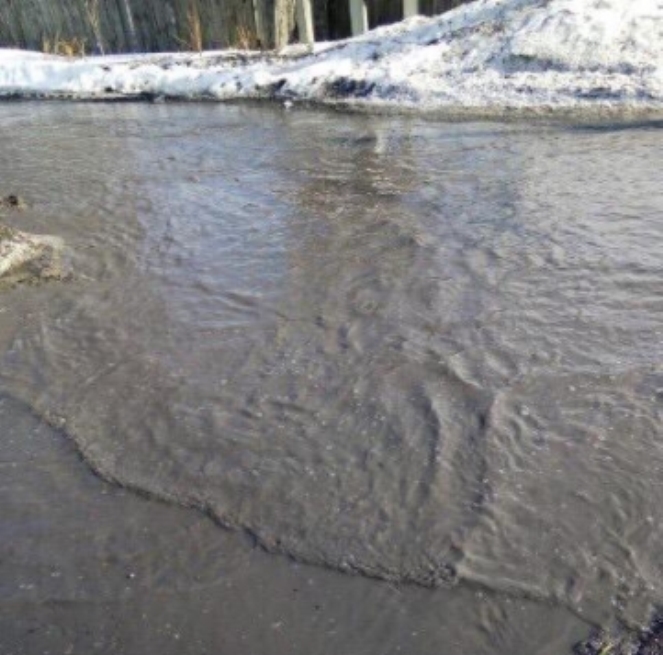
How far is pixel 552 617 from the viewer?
2.61 meters

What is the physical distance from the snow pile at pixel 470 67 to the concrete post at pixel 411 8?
117 centimetres

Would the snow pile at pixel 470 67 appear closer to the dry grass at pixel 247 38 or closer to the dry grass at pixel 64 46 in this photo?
the dry grass at pixel 247 38

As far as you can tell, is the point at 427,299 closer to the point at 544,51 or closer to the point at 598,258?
the point at 598,258

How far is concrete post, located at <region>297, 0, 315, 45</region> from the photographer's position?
47.5ft

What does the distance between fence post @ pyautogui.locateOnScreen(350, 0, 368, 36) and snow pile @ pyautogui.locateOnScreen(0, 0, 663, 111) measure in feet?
3.62

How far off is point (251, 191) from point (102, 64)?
901 centimetres

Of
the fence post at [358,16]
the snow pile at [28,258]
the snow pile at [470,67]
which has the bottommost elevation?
the snow pile at [28,258]

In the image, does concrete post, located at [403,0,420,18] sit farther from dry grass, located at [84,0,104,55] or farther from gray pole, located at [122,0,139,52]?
dry grass, located at [84,0,104,55]

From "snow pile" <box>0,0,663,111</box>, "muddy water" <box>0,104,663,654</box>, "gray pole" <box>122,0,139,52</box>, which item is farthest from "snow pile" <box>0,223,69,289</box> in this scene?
"gray pole" <box>122,0,139,52</box>

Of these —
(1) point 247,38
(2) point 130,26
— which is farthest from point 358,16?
(2) point 130,26

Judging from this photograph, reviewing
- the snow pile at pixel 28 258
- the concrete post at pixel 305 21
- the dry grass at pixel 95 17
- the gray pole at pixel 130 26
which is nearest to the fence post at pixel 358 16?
the concrete post at pixel 305 21

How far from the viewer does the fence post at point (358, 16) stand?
14.6 metres

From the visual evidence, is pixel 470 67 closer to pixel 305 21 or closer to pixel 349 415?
pixel 305 21

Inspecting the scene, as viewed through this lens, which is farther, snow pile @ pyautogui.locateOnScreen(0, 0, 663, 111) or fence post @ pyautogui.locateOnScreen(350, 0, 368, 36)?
fence post @ pyautogui.locateOnScreen(350, 0, 368, 36)
